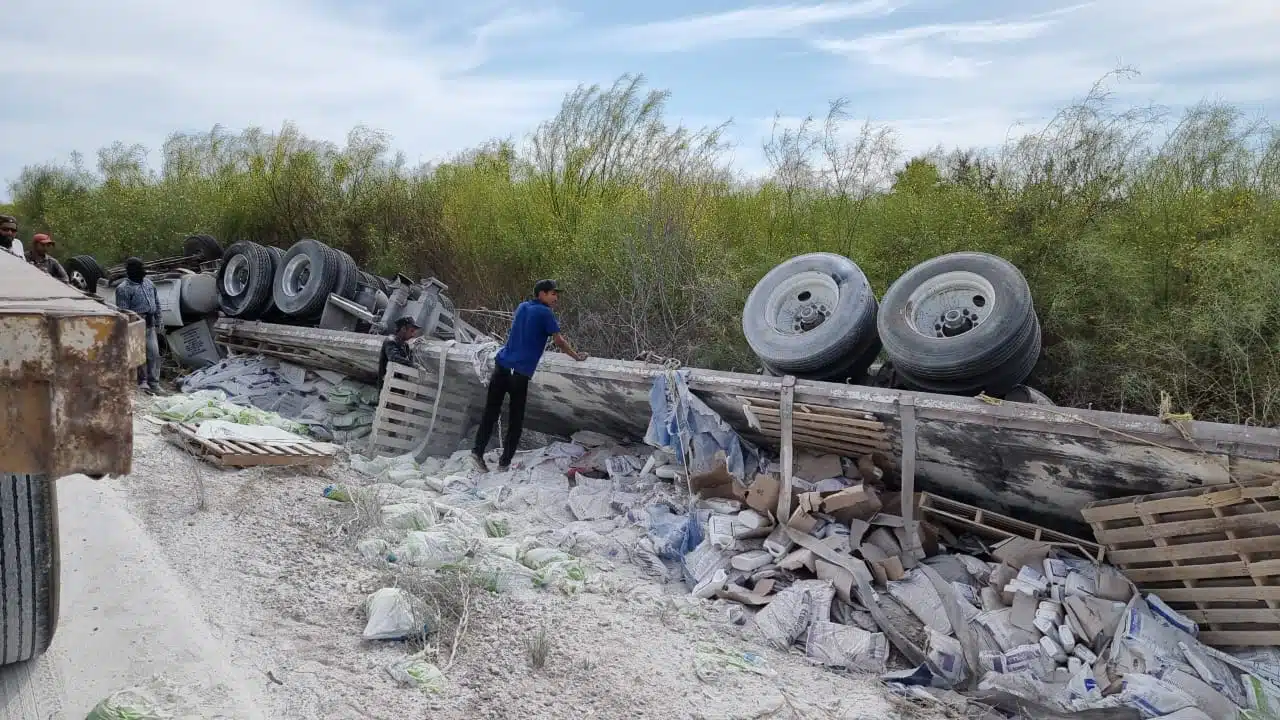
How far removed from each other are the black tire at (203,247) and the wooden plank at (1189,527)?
37.9 ft

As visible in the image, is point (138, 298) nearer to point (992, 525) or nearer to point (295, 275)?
point (295, 275)

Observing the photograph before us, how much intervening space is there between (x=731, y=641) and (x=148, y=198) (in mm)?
14321

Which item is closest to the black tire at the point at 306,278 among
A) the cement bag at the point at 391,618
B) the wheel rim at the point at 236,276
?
the wheel rim at the point at 236,276

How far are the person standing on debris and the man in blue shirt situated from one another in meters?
4.19

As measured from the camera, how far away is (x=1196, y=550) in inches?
162

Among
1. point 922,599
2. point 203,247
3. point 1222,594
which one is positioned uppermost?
point 203,247

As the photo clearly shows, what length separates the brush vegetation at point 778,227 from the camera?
5340 mm

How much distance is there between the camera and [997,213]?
6766 mm

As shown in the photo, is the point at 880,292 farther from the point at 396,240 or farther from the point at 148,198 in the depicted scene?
the point at 148,198

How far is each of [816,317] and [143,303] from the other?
7.30 metres

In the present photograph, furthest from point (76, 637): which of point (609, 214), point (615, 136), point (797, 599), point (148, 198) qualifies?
point (148, 198)

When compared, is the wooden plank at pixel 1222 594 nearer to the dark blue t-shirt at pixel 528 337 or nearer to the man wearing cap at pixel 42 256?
the dark blue t-shirt at pixel 528 337

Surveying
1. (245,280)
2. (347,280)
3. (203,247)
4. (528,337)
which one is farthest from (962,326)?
(203,247)

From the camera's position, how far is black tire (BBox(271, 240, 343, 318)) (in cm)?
920
